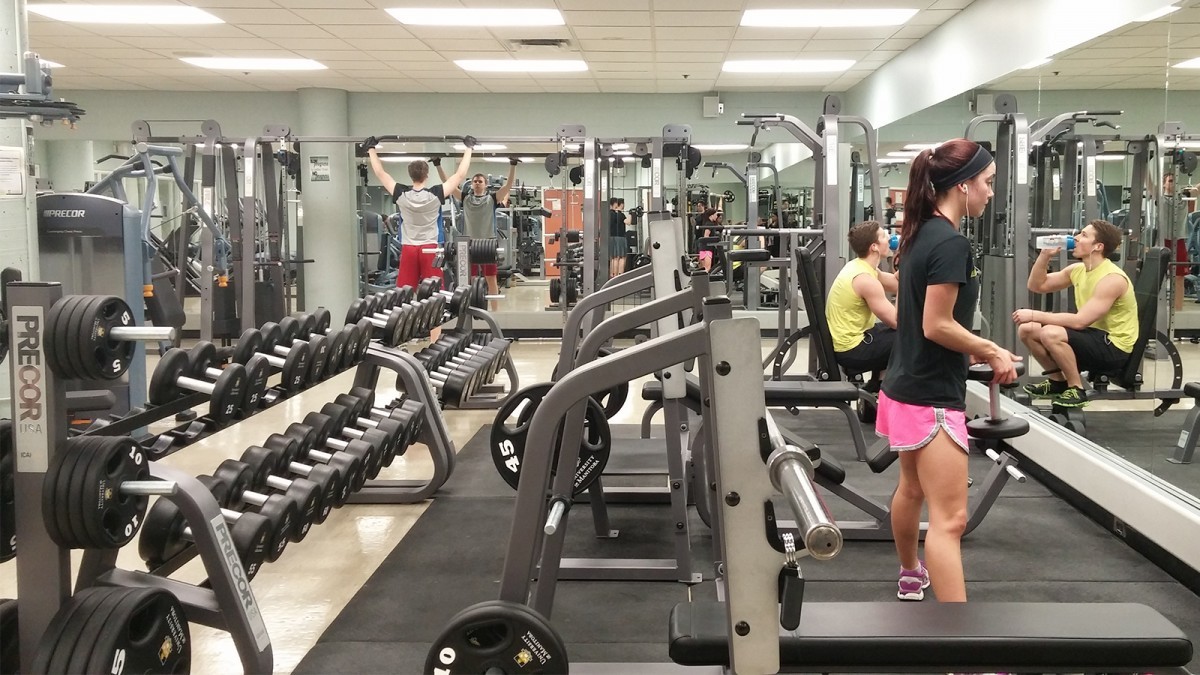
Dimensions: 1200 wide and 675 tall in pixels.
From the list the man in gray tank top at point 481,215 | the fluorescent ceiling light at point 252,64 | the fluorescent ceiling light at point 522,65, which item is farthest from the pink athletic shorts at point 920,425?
the fluorescent ceiling light at point 252,64

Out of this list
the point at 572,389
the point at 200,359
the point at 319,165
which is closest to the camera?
the point at 572,389

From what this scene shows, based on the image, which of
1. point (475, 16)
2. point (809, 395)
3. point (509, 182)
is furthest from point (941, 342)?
point (509, 182)

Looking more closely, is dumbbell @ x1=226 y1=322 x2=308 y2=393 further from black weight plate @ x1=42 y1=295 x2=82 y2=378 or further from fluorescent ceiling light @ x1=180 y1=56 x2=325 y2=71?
fluorescent ceiling light @ x1=180 y1=56 x2=325 y2=71

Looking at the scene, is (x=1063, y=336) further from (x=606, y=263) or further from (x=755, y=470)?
(x=606, y=263)

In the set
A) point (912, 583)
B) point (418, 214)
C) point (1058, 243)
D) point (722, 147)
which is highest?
point (722, 147)

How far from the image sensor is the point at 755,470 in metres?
1.39

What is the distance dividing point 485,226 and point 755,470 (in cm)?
770

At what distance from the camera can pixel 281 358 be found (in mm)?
2812

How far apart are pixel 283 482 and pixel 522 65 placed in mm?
6107

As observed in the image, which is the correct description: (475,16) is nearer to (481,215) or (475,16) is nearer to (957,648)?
(481,215)

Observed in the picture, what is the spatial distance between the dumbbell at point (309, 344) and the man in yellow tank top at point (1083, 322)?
3228 millimetres

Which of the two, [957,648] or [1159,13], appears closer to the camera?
[957,648]

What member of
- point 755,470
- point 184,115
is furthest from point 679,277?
point 184,115

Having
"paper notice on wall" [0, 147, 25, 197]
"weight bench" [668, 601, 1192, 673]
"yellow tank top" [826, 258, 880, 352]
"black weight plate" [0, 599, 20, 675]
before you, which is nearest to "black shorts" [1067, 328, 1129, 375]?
"yellow tank top" [826, 258, 880, 352]
